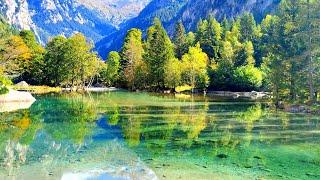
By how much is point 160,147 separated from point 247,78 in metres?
65.0

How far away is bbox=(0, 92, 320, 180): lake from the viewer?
1959 centimetres

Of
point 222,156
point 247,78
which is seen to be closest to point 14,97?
point 247,78

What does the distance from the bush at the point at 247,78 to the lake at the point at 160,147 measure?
4512 cm

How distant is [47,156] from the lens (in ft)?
76.2

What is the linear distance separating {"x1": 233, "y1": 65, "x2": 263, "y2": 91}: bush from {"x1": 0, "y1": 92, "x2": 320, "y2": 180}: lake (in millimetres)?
45122

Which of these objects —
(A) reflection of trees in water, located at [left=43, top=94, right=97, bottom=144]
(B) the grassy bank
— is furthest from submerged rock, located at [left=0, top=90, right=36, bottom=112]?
(B) the grassy bank

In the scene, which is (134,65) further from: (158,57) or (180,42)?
(180,42)

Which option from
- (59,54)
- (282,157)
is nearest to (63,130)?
(282,157)

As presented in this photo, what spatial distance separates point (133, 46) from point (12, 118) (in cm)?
6936

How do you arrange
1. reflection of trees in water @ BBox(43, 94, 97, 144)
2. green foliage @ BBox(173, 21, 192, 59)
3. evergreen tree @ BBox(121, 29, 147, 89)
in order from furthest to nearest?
green foliage @ BBox(173, 21, 192, 59) < evergreen tree @ BBox(121, 29, 147, 89) < reflection of trees in water @ BBox(43, 94, 97, 144)

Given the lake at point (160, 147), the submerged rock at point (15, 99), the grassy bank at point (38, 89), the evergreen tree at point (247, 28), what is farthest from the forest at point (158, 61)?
the lake at point (160, 147)

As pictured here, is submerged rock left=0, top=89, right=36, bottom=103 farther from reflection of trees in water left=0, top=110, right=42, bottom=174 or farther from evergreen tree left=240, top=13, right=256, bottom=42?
evergreen tree left=240, top=13, right=256, bottom=42

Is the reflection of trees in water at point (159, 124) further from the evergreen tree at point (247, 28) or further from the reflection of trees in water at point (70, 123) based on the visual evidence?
the evergreen tree at point (247, 28)

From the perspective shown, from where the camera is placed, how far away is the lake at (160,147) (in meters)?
19.6
